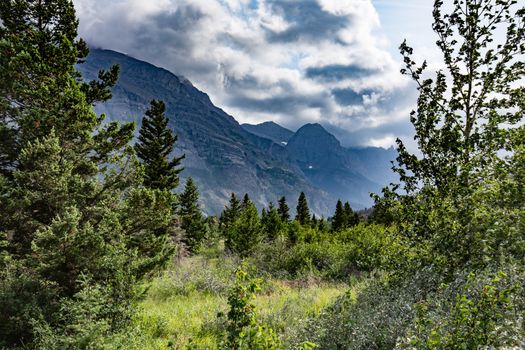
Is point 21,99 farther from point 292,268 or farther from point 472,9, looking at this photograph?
point 292,268

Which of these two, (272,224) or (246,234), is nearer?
(246,234)

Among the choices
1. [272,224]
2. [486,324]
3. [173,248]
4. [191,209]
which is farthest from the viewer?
[272,224]

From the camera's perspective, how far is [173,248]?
1005cm

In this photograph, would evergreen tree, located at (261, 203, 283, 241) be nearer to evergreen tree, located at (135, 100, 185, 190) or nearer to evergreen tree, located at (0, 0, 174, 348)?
evergreen tree, located at (135, 100, 185, 190)

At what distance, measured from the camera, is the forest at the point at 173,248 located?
185 inches

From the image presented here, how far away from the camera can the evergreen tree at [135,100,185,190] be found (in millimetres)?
27172

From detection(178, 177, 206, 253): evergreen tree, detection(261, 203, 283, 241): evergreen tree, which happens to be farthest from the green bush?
detection(261, 203, 283, 241): evergreen tree

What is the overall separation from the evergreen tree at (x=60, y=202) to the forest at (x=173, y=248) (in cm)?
4

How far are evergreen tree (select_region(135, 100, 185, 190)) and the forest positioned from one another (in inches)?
611

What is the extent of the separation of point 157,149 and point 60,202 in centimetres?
1981

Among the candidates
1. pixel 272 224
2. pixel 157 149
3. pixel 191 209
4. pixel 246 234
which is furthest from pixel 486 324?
pixel 272 224

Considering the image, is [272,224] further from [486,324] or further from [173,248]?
[486,324]

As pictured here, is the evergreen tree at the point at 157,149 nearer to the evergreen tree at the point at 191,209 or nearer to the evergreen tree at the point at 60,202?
the evergreen tree at the point at 191,209

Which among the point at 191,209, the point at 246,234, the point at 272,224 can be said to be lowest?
the point at 246,234
